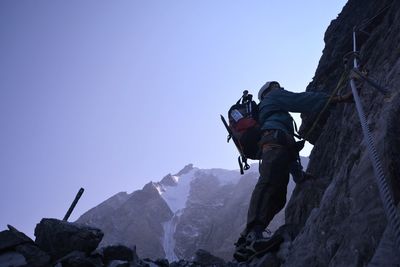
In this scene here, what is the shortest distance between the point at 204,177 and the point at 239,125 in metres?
170

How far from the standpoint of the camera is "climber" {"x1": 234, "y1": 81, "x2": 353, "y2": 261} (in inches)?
236

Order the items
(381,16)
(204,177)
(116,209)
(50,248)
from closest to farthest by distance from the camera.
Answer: (50,248) < (381,16) < (116,209) < (204,177)

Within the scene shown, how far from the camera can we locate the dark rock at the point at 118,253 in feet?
27.2

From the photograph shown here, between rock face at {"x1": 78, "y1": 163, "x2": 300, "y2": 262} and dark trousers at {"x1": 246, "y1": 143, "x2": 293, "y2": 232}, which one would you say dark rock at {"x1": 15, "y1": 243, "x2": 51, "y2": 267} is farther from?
rock face at {"x1": 78, "y1": 163, "x2": 300, "y2": 262}

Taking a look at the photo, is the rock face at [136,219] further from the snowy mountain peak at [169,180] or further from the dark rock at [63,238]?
the dark rock at [63,238]

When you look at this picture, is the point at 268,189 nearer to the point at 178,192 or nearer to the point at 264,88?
the point at 264,88

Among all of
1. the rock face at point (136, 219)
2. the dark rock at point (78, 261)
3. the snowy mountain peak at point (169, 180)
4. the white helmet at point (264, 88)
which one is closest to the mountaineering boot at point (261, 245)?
the white helmet at point (264, 88)

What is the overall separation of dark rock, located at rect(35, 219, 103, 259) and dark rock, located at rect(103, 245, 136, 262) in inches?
12.8

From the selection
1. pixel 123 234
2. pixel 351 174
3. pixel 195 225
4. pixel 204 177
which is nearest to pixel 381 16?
pixel 351 174

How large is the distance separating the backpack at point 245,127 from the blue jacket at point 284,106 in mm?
355

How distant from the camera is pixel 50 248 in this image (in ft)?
26.7

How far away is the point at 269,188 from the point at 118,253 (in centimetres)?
428

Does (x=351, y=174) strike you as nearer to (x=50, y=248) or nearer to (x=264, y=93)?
(x=264, y=93)

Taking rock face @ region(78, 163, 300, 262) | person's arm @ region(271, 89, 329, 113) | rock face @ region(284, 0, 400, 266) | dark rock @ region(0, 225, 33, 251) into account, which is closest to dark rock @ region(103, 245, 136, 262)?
dark rock @ region(0, 225, 33, 251)
